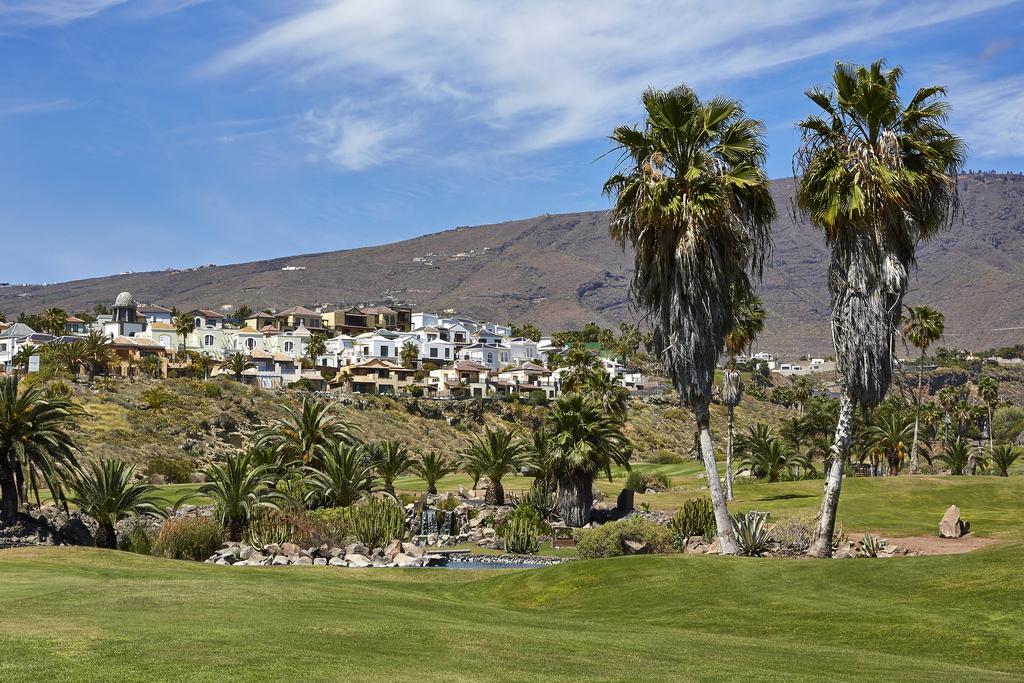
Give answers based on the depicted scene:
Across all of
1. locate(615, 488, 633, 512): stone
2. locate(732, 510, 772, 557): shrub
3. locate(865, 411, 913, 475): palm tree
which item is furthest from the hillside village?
locate(732, 510, 772, 557): shrub

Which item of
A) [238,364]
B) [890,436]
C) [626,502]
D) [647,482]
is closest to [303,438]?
[626,502]

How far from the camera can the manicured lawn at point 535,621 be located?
462 inches

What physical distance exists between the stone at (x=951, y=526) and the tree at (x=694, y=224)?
1195 centimetres

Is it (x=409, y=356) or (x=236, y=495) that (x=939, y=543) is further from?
(x=409, y=356)

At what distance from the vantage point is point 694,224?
26.6 meters

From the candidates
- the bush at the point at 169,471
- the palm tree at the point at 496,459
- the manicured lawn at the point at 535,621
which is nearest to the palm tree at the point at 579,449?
the palm tree at the point at 496,459

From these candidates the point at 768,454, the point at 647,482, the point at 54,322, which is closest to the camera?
the point at 768,454

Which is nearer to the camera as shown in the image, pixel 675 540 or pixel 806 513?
pixel 675 540

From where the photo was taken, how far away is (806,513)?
40625 mm

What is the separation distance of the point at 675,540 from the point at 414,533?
43.6 feet

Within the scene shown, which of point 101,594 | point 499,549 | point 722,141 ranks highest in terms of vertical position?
point 722,141

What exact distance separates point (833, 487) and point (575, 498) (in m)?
18.2

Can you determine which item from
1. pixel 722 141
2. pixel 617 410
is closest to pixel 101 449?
pixel 617 410

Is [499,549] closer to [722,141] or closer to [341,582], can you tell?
[341,582]
